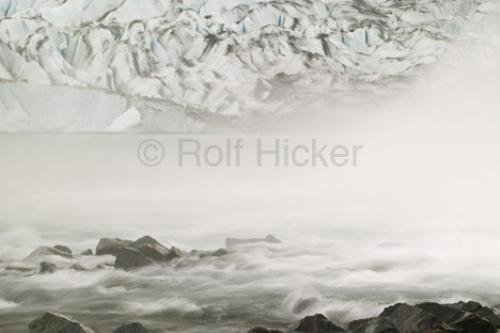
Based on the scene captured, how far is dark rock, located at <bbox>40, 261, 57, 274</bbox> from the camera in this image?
12.4 meters

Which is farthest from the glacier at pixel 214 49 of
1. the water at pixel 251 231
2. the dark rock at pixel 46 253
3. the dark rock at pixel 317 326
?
the dark rock at pixel 317 326

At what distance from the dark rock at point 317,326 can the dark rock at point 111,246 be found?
524 centimetres

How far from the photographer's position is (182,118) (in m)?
58.0

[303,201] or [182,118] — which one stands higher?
[182,118]

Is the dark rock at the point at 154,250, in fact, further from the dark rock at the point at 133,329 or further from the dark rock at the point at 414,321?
the dark rock at the point at 414,321

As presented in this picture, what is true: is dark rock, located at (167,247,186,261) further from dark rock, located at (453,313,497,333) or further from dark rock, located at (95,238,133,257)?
dark rock, located at (453,313,497,333)

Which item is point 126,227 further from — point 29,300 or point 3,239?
point 29,300

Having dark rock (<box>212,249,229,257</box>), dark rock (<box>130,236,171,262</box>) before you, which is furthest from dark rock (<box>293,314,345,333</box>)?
dark rock (<box>212,249,229,257</box>)

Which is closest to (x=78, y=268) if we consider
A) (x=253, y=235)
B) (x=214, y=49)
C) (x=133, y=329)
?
(x=133, y=329)

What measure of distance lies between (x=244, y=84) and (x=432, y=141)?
21337 mm

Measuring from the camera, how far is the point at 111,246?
13.4 metres

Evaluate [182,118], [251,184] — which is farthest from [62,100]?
[251,184]

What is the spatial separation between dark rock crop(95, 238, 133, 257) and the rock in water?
425 centimetres

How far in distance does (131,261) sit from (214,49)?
223 feet
